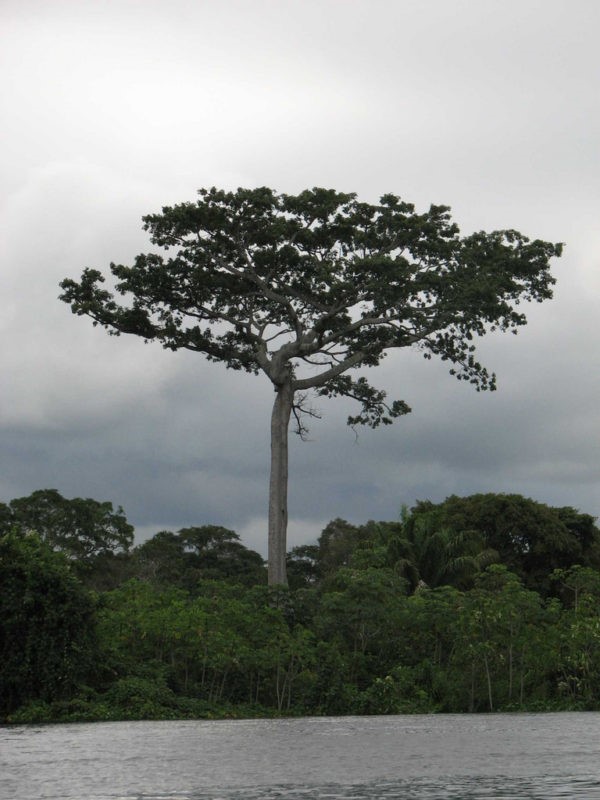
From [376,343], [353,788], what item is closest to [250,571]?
[376,343]

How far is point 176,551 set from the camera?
69.8 metres

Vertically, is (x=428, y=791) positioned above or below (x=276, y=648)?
below

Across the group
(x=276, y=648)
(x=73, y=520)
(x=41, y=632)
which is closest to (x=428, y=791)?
(x=41, y=632)

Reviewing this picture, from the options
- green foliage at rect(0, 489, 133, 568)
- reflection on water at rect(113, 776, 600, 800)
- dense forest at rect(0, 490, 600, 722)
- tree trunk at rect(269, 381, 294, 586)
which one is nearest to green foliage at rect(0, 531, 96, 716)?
dense forest at rect(0, 490, 600, 722)

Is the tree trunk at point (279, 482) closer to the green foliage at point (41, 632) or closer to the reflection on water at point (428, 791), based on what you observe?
the green foliage at point (41, 632)

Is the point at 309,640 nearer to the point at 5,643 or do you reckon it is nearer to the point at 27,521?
the point at 5,643

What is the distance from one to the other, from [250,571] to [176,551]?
4.67 meters

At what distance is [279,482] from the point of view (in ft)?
101

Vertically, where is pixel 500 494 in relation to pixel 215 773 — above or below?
above

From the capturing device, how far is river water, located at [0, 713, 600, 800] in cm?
480

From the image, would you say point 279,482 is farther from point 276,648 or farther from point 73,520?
point 73,520

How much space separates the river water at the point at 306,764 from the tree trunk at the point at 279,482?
1949 centimetres

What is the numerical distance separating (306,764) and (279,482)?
2450 centimetres

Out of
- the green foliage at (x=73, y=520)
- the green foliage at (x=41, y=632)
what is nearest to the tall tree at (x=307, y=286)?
the green foliage at (x=41, y=632)
